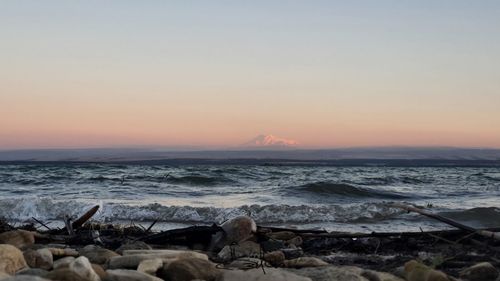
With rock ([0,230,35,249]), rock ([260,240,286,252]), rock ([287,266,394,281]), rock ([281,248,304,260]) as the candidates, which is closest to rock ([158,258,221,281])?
rock ([287,266,394,281])

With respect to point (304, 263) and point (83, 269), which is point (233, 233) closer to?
point (304, 263)

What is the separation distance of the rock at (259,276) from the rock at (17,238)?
2.68m

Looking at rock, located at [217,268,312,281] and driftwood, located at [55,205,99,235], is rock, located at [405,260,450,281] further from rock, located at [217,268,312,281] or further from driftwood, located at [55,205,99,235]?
driftwood, located at [55,205,99,235]

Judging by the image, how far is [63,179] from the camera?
24.6 metres

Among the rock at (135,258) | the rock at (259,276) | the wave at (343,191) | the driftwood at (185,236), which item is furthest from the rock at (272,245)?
the wave at (343,191)

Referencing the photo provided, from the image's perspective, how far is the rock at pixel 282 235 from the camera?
6809 millimetres

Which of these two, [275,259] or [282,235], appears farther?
[282,235]

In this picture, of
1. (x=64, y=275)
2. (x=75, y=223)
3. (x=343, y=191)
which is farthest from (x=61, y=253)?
(x=343, y=191)

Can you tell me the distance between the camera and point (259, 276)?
3.96 m

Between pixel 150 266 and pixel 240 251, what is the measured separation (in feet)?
6.11

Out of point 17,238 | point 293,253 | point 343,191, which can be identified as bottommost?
point 343,191

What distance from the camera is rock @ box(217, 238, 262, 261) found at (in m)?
5.65

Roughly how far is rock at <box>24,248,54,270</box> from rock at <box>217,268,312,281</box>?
131 cm

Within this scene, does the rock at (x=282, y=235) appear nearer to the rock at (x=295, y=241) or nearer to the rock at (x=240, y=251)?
the rock at (x=295, y=241)
